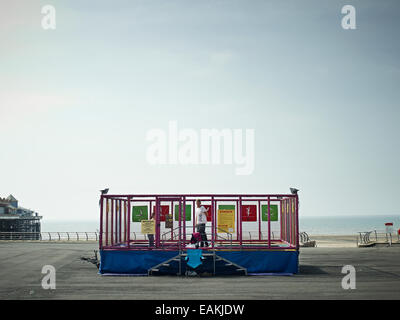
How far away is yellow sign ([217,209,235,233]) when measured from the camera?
55.9ft

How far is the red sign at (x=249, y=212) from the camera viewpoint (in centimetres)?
1839

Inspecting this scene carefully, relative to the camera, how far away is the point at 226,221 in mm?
17156

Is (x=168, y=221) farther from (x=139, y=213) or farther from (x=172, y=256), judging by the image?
(x=172, y=256)

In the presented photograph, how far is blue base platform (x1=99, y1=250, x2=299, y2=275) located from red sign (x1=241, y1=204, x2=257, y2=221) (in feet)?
6.93

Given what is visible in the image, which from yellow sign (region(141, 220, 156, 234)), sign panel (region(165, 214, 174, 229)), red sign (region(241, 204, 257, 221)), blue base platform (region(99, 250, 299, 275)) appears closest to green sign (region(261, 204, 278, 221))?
red sign (region(241, 204, 257, 221))

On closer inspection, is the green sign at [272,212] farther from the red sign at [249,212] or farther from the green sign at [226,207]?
the green sign at [226,207]

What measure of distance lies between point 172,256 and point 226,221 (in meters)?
2.46

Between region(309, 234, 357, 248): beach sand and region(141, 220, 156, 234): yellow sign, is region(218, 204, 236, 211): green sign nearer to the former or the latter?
region(141, 220, 156, 234): yellow sign

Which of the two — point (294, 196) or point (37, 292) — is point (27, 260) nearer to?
point (37, 292)

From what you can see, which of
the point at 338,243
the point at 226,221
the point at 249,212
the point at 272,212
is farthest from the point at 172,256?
the point at 338,243
